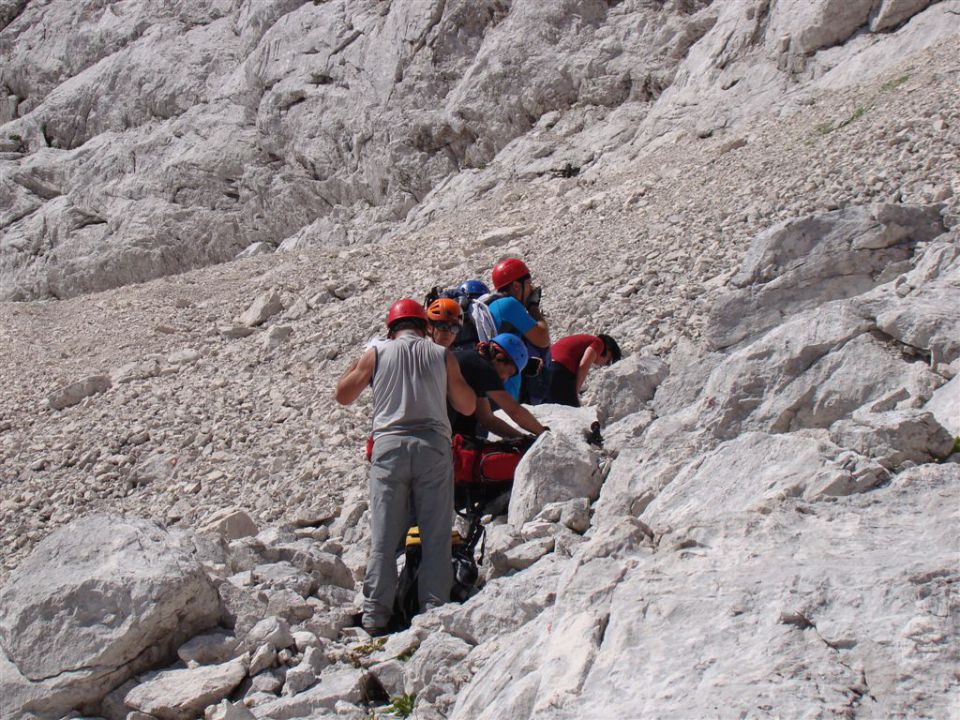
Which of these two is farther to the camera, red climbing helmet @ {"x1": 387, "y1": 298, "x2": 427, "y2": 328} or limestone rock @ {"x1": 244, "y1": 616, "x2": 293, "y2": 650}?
red climbing helmet @ {"x1": 387, "y1": 298, "x2": 427, "y2": 328}

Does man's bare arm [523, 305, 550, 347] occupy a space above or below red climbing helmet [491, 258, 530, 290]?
below

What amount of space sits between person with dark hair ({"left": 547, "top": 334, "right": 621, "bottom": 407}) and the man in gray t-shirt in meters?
2.19

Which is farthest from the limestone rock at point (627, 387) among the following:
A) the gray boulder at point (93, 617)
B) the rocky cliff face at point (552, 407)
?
the gray boulder at point (93, 617)

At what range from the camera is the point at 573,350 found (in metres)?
8.09

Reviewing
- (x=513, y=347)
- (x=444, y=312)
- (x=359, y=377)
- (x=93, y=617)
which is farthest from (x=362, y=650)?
(x=513, y=347)

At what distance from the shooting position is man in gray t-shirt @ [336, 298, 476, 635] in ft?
17.2

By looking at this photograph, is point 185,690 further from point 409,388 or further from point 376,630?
point 409,388

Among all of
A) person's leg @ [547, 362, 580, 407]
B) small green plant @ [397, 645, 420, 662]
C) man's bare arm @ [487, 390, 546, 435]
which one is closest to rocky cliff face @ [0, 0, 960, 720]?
small green plant @ [397, 645, 420, 662]

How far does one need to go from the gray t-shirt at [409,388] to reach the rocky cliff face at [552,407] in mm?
674

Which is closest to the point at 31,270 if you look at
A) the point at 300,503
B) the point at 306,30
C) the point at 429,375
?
the point at 306,30

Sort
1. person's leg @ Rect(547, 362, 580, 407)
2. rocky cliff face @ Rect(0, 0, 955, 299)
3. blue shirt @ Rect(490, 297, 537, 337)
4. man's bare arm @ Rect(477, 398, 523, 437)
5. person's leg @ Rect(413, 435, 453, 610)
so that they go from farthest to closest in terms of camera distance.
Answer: rocky cliff face @ Rect(0, 0, 955, 299) < person's leg @ Rect(547, 362, 580, 407) < blue shirt @ Rect(490, 297, 537, 337) < man's bare arm @ Rect(477, 398, 523, 437) < person's leg @ Rect(413, 435, 453, 610)

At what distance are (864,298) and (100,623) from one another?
4.42 metres

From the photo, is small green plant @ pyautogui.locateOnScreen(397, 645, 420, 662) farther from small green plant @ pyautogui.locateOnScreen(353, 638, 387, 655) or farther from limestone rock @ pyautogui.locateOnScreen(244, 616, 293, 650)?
limestone rock @ pyautogui.locateOnScreen(244, 616, 293, 650)

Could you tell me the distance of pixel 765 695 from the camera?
105 inches
